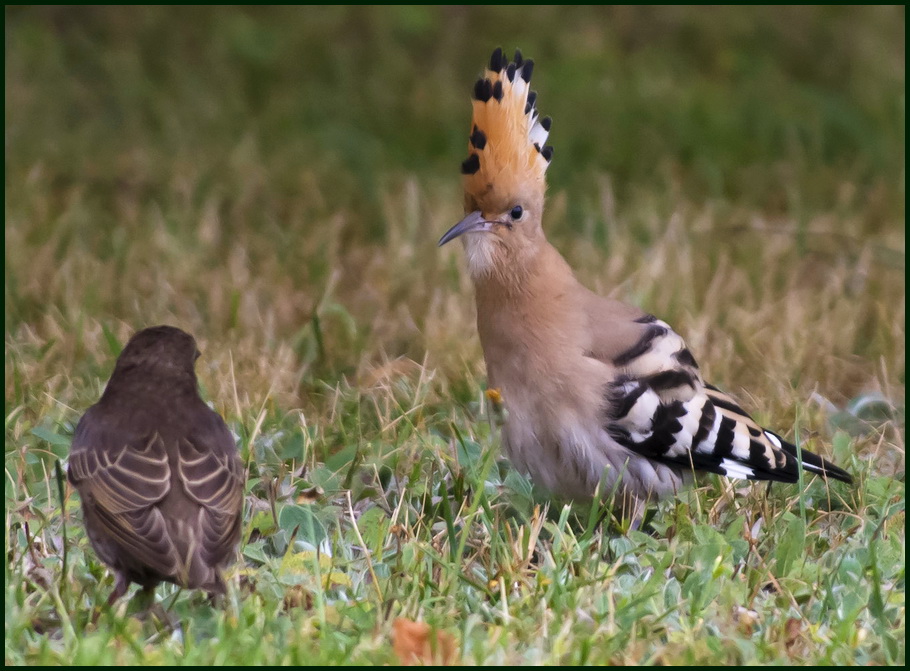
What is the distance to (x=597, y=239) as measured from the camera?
665 cm

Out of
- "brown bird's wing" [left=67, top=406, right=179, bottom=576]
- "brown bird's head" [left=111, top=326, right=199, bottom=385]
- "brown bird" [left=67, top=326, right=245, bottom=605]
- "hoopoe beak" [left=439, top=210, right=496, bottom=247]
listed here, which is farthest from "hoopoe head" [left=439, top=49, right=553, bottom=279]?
"brown bird's wing" [left=67, top=406, right=179, bottom=576]

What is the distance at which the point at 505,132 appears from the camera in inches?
154

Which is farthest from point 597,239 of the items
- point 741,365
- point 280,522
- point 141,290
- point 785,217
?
point 280,522

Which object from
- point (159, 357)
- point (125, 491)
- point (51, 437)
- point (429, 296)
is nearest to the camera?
point (125, 491)

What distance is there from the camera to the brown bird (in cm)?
318

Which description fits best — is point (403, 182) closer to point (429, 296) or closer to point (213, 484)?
point (429, 296)

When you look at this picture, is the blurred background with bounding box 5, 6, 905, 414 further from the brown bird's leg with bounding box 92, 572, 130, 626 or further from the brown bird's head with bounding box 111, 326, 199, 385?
the brown bird's leg with bounding box 92, 572, 130, 626

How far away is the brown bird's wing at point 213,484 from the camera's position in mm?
3225

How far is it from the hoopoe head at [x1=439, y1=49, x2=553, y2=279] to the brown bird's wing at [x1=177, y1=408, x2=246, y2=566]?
916 mm

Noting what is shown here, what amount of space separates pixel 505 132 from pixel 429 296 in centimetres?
194

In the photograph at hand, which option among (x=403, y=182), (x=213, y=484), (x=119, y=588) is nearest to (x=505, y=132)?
(x=213, y=484)

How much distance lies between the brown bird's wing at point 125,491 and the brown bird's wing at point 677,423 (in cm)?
125

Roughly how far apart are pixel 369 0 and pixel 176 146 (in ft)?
7.27

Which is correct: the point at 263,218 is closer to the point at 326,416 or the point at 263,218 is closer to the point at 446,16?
the point at 326,416
